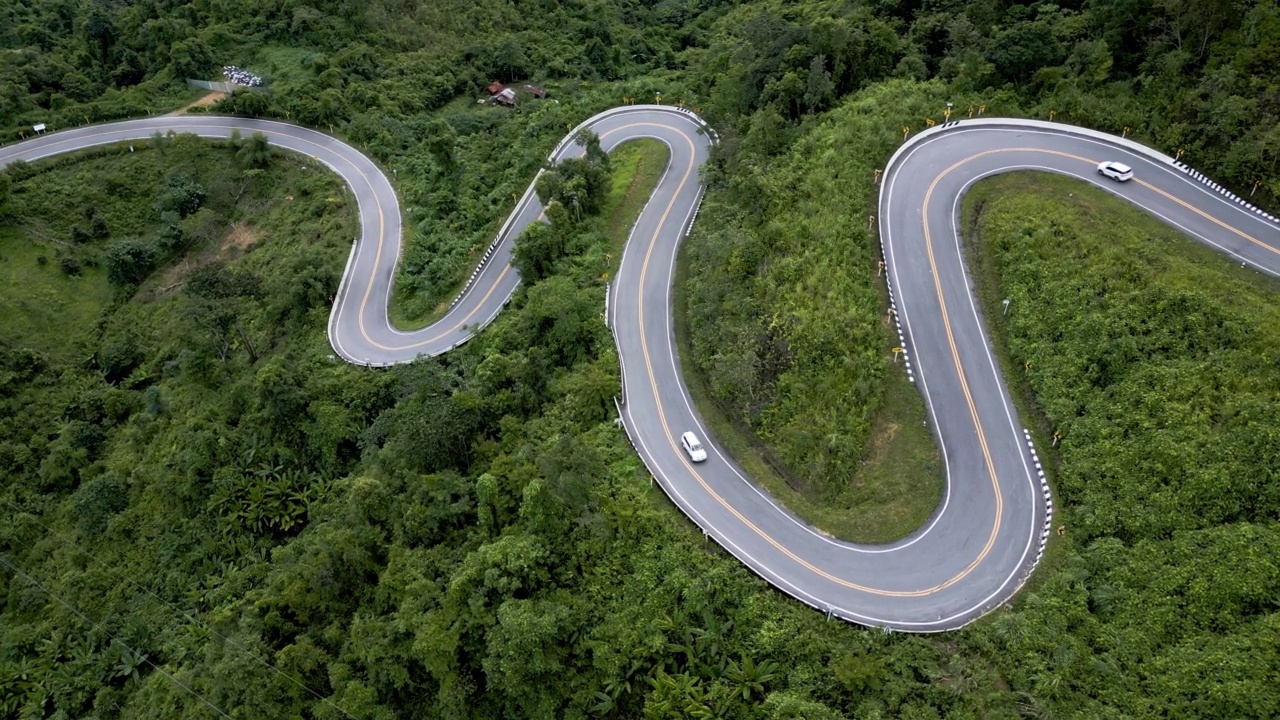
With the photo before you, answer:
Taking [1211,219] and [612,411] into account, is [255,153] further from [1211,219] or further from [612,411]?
[1211,219]

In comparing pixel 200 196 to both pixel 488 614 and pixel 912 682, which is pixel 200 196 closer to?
pixel 488 614

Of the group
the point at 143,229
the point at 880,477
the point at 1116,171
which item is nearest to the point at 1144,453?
the point at 880,477

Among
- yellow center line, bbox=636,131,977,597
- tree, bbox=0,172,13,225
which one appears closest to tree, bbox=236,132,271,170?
tree, bbox=0,172,13,225

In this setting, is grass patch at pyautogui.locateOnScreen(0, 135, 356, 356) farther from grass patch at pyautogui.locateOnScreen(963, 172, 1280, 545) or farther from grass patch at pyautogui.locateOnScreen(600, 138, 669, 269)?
grass patch at pyautogui.locateOnScreen(963, 172, 1280, 545)

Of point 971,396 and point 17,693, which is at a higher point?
point 971,396

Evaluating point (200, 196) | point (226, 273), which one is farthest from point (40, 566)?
point (200, 196)

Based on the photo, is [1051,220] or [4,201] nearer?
[1051,220]
